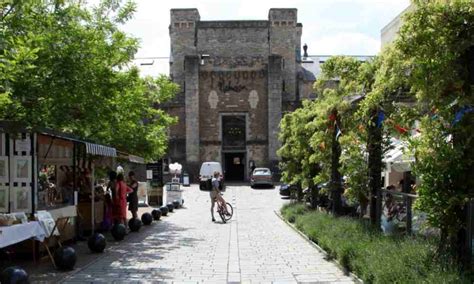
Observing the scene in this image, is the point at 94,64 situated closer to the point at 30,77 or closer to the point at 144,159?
the point at 30,77

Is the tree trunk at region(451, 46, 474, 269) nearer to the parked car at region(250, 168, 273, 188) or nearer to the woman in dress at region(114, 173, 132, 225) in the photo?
the woman in dress at region(114, 173, 132, 225)

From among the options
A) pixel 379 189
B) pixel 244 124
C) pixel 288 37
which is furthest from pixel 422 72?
pixel 288 37

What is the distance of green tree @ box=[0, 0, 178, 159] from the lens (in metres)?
10.9

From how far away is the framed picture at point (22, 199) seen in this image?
1192 cm

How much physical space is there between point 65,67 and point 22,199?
2.72 meters

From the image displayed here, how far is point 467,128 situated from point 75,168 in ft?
35.2

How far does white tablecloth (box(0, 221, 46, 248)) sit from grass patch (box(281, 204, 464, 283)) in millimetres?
5171

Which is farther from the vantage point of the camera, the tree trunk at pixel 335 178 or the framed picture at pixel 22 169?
the tree trunk at pixel 335 178

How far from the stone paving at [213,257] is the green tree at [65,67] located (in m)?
3.05

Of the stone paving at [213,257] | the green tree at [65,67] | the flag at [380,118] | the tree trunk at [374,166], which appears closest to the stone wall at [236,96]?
the stone paving at [213,257]

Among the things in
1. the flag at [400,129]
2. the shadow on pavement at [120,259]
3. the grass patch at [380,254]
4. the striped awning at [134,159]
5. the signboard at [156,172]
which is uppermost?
the flag at [400,129]

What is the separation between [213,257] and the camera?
1288 cm

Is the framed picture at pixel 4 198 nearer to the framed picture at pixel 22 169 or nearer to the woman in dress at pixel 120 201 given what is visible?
the framed picture at pixel 22 169

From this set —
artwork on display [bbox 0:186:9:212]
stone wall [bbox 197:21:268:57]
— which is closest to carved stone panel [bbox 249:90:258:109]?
stone wall [bbox 197:21:268:57]
